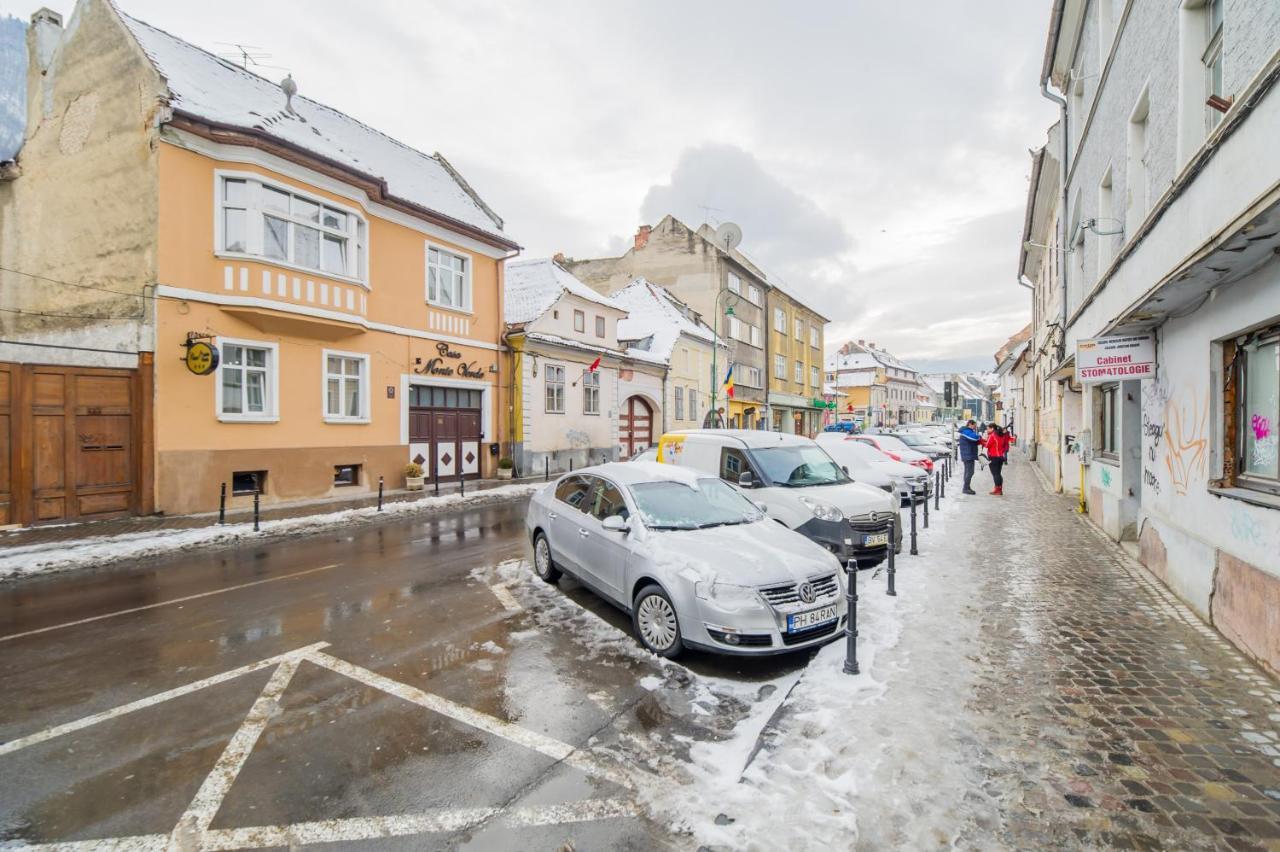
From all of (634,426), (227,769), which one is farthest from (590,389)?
(227,769)

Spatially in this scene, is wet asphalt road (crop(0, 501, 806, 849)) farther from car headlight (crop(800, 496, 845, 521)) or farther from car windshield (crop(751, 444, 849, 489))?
car windshield (crop(751, 444, 849, 489))

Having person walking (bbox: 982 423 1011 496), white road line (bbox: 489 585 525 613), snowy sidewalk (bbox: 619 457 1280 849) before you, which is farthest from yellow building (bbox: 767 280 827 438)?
snowy sidewalk (bbox: 619 457 1280 849)

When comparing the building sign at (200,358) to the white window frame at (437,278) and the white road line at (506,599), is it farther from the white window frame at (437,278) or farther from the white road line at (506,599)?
the white road line at (506,599)

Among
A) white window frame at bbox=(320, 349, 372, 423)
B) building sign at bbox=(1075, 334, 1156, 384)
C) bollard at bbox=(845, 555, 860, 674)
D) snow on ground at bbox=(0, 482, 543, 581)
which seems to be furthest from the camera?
white window frame at bbox=(320, 349, 372, 423)

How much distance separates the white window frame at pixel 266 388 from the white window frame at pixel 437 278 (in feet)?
16.8

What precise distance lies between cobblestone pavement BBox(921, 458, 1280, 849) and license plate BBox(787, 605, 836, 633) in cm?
121

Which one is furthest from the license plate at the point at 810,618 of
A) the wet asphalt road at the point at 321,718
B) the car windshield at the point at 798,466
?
the car windshield at the point at 798,466

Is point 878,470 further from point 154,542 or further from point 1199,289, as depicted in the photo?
point 154,542

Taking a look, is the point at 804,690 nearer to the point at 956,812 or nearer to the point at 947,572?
the point at 956,812

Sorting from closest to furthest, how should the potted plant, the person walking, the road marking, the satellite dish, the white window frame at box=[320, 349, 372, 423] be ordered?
the road marking < the white window frame at box=[320, 349, 372, 423] < the person walking < the potted plant < the satellite dish

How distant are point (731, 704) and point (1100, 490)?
10.7 meters

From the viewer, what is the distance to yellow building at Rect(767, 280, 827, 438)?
154 ft

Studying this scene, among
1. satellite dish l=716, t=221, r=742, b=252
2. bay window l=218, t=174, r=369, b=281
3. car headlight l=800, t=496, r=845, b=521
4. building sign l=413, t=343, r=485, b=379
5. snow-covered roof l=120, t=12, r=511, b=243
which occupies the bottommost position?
car headlight l=800, t=496, r=845, b=521

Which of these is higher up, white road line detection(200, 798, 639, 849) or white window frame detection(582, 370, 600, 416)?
white window frame detection(582, 370, 600, 416)
